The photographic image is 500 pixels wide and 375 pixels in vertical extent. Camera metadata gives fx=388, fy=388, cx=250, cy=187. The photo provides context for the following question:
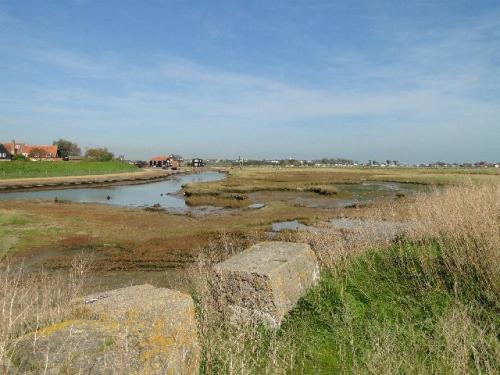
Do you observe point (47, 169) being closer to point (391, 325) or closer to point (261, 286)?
point (261, 286)

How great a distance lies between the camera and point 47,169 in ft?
260

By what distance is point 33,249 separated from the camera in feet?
60.0

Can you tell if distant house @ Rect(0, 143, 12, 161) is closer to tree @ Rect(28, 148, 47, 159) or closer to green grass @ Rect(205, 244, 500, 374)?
tree @ Rect(28, 148, 47, 159)

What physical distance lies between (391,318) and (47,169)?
3349 inches

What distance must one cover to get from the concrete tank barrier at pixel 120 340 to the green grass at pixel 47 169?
74925 mm

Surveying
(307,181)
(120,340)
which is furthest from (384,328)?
(307,181)

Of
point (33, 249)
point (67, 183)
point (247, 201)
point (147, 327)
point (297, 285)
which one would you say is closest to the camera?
point (147, 327)

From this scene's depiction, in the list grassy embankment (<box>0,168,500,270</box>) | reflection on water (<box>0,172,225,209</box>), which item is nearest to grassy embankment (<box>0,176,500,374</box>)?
grassy embankment (<box>0,168,500,270</box>)

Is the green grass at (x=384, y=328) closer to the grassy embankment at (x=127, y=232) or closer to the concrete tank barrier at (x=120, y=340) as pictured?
the concrete tank barrier at (x=120, y=340)

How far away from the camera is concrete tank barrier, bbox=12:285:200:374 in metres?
3.54

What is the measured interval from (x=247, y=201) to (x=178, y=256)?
78.5ft

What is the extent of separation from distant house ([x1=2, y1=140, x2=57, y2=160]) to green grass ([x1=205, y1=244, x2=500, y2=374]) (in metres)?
134

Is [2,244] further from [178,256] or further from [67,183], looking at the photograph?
[67,183]

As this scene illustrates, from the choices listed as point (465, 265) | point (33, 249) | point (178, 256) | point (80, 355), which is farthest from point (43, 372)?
point (33, 249)
